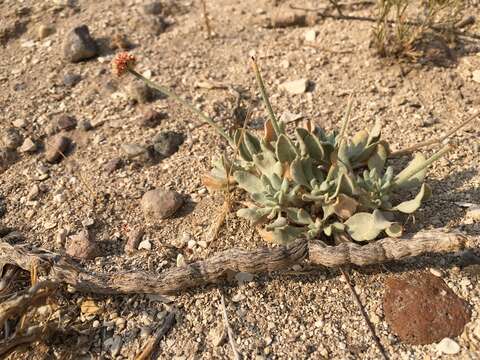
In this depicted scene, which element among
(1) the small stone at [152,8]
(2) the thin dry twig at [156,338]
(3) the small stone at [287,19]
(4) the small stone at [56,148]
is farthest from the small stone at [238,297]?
(1) the small stone at [152,8]

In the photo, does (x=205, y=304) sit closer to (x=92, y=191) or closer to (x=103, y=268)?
(x=103, y=268)

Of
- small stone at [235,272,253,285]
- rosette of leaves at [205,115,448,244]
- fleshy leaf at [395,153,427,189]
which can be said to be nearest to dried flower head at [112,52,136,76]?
rosette of leaves at [205,115,448,244]

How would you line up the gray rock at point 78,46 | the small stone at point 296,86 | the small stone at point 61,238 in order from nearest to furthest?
the small stone at point 61,238 < the small stone at point 296,86 < the gray rock at point 78,46

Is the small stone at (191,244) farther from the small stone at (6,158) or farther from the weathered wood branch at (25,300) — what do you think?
the small stone at (6,158)

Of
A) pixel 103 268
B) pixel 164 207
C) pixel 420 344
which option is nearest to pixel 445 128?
pixel 420 344

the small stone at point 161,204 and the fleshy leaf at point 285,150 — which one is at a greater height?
the fleshy leaf at point 285,150

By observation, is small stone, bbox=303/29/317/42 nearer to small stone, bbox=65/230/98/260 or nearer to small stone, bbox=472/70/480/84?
small stone, bbox=472/70/480/84

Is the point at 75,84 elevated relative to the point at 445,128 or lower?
elevated
